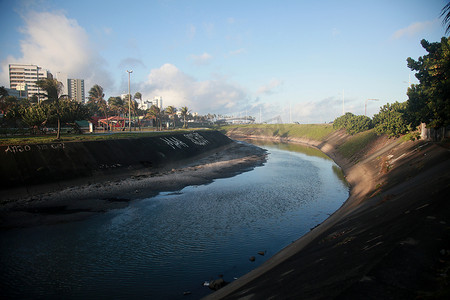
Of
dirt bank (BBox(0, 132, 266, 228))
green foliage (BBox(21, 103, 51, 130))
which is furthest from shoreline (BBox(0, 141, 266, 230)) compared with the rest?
green foliage (BBox(21, 103, 51, 130))

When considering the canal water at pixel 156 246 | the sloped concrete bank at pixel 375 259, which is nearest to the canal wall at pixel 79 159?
the canal water at pixel 156 246

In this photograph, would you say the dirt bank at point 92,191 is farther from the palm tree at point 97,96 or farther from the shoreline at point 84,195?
the palm tree at point 97,96

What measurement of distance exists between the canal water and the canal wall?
14.0 metres

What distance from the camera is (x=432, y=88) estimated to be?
39.4 meters

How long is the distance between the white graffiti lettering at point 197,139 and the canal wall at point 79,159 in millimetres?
19413

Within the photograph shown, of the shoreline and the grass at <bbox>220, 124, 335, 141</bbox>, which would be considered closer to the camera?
the shoreline

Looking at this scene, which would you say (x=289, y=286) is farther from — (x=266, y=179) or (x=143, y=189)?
(x=266, y=179)

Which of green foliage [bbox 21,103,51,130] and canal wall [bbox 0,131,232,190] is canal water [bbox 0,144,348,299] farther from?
green foliage [bbox 21,103,51,130]

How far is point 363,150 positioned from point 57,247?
63.6m

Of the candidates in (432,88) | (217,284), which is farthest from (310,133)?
(217,284)

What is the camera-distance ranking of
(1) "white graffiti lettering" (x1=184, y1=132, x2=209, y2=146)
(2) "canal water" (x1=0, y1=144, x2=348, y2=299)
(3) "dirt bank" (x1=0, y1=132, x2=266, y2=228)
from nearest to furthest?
1. (2) "canal water" (x1=0, y1=144, x2=348, y2=299)
2. (3) "dirt bank" (x1=0, y1=132, x2=266, y2=228)
3. (1) "white graffiti lettering" (x1=184, y1=132, x2=209, y2=146)

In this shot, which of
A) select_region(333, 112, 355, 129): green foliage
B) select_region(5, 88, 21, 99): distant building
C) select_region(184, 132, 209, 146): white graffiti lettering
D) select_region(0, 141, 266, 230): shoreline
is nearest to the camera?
select_region(0, 141, 266, 230): shoreline

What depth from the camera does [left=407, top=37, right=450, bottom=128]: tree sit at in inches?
1256

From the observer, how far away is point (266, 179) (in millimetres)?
46812
